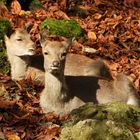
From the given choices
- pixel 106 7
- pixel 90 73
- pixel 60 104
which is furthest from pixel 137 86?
pixel 106 7

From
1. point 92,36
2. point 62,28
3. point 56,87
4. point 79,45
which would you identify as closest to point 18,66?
point 62,28

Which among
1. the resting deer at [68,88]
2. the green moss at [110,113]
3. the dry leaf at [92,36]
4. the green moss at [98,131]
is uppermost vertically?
the green moss at [98,131]

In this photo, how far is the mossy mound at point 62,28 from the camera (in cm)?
1191

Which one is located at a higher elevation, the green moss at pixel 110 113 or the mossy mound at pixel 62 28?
the green moss at pixel 110 113

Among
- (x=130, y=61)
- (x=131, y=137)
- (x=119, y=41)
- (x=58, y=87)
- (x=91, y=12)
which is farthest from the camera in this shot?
(x=91, y=12)

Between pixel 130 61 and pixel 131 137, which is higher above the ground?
pixel 131 137

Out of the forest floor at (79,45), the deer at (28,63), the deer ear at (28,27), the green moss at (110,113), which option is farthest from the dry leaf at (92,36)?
the green moss at (110,113)

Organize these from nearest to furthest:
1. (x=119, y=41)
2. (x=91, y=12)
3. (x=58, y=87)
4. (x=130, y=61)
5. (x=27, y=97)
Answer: (x=58, y=87) → (x=27, y=97) → (x=130, y=61) → (x=119, y=41) → (x=91, y=12)

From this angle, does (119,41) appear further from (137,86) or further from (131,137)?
(131,137)

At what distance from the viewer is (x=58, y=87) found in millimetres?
9281

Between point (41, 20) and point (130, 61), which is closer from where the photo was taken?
point (130, 61)

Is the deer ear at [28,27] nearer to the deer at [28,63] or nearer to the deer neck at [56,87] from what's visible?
the deer at [28,63]

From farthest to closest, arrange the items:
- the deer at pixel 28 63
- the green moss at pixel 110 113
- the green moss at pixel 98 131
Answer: the deer at pixel 28 63, the green moss at pixel 110 113, the green moss at pixel 98 131

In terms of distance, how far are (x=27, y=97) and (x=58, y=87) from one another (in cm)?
94
